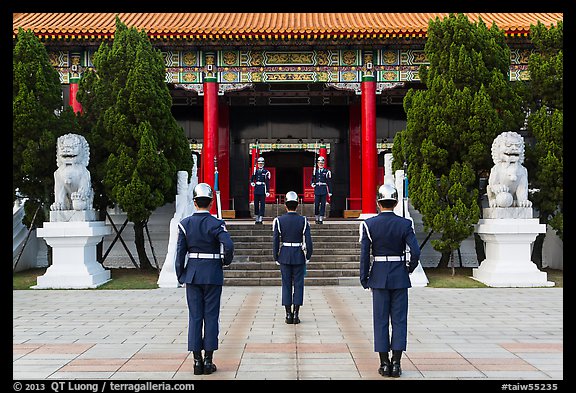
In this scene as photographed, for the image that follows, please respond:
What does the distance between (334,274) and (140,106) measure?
4464 mm

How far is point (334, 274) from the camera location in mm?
9297

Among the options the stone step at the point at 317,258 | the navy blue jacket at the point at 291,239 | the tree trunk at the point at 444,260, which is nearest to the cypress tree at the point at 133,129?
the stone step at the point at 317,258

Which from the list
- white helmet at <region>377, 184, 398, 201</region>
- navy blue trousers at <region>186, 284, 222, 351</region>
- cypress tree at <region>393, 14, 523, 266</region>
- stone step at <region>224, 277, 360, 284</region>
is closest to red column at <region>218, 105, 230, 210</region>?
stone step at <region>224, 277, 360, 284</region>

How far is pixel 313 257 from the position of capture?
32.2 feet

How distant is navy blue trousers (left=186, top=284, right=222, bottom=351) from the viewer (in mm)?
4098

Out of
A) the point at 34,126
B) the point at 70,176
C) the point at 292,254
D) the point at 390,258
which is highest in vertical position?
the point at 34,126

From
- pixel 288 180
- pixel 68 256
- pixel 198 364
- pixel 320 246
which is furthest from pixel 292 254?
pixel 288 180

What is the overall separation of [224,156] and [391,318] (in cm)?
1160

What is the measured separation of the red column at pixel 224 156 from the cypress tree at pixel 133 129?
439 cm

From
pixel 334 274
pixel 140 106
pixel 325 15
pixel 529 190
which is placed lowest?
pixel 334 274

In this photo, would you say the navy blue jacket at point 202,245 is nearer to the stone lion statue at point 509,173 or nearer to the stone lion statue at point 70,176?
the stone lion statue at point 70,176

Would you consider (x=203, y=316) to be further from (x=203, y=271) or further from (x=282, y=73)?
(x=282, y=73)

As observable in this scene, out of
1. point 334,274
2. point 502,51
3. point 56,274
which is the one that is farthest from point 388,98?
point 56,274

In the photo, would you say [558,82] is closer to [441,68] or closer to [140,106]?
[441,68]
